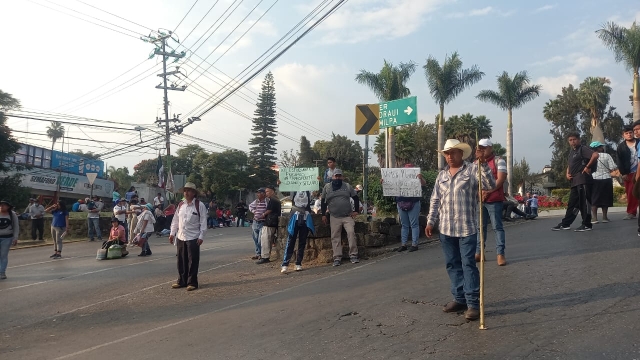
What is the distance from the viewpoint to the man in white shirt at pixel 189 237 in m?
8.84

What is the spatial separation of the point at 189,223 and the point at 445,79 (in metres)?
30.3

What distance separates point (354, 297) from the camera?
6.60 m

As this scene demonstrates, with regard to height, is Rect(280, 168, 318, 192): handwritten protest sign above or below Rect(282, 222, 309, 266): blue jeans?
above

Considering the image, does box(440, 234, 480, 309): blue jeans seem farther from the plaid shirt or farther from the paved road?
the paved road

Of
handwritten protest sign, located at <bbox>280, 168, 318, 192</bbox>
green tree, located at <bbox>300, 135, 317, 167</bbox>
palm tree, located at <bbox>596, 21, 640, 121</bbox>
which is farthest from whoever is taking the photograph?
green tree, located at <bbox>300, 135, 317, 167</bbox>

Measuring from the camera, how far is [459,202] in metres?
5.20

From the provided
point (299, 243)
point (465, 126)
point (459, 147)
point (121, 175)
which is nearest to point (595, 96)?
point (465, 126)

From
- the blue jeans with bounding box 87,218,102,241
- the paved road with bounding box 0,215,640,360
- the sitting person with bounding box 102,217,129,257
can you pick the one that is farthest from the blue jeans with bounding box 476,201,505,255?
the blue jeans with bounding box 87,218,102,241

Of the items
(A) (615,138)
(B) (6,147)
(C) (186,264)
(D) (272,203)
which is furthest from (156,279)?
(A) (615,138)

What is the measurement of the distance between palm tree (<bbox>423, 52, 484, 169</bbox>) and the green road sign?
25.9 m

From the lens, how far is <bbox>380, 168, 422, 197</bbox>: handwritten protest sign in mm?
9789

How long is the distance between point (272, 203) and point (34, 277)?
18.4 ft

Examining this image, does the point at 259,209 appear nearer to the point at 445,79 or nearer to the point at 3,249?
the point at 3,249

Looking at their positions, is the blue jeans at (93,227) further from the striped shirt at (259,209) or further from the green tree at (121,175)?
the green tree at (121,175)
